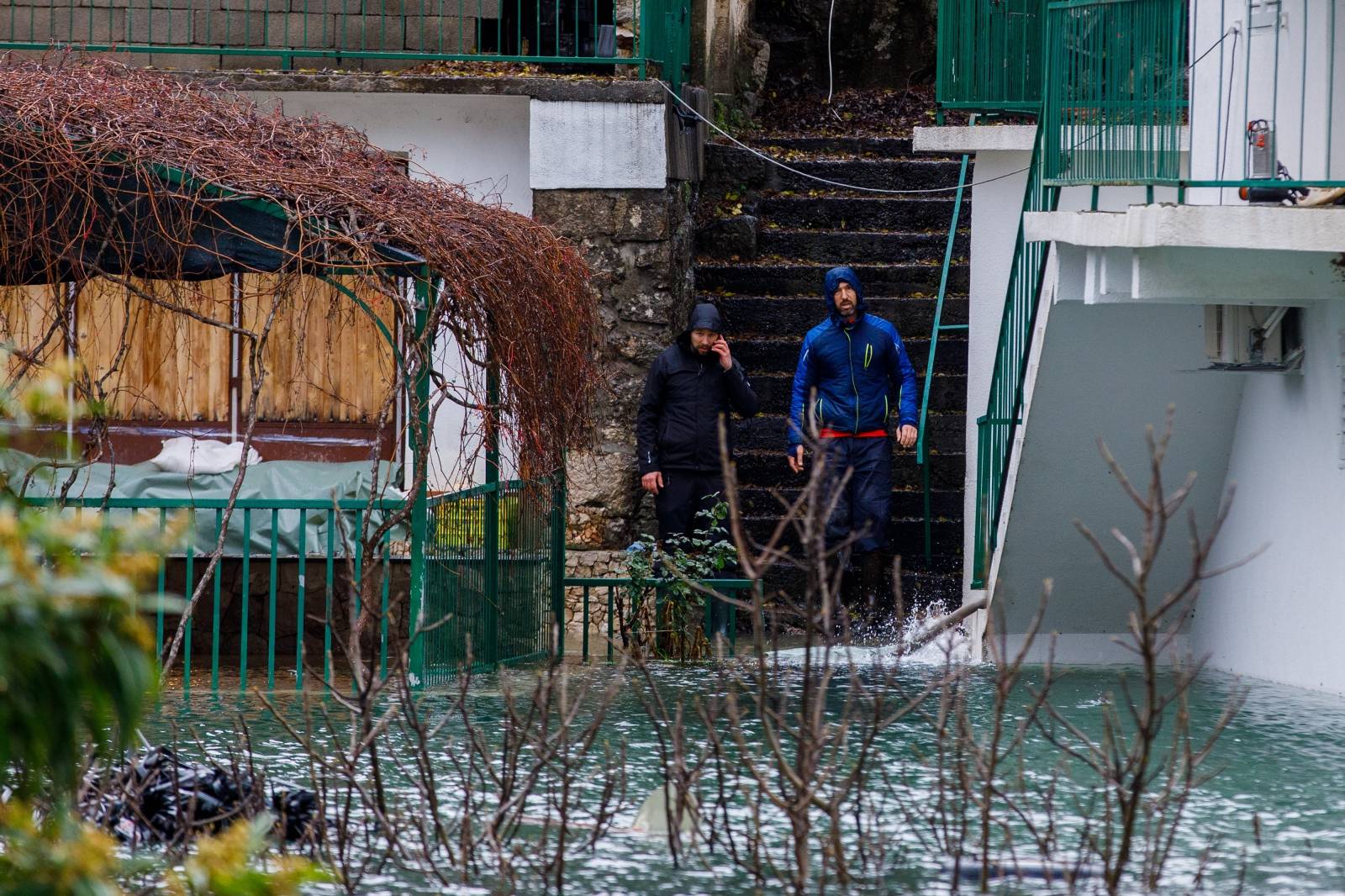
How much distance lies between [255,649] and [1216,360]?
5237mm

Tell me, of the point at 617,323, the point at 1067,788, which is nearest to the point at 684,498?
the point at 617,323

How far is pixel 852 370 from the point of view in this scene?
10.6 m

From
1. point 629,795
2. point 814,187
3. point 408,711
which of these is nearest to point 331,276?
point 629,795

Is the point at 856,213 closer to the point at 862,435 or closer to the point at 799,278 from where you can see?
the point at 799,278

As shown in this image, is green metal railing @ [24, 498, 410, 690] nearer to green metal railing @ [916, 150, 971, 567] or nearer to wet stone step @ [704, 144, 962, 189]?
green metal railing @ [916, 150, 971, 567]

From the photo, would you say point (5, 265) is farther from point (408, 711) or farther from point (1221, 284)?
point (1221, 284)

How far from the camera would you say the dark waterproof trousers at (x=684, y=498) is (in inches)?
414

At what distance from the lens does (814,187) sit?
1359 centimetres

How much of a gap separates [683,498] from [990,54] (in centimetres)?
291

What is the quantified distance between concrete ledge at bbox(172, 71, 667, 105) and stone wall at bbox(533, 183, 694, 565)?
55cm

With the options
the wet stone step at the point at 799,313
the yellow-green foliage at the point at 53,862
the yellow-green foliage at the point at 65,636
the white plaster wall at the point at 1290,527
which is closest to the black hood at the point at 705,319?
the wet stone step at the point at 799,313

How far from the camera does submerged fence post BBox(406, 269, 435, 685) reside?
25.9 feet

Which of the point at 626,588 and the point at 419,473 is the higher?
the point at 419,473

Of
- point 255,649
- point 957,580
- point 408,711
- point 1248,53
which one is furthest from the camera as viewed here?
point 957,580
